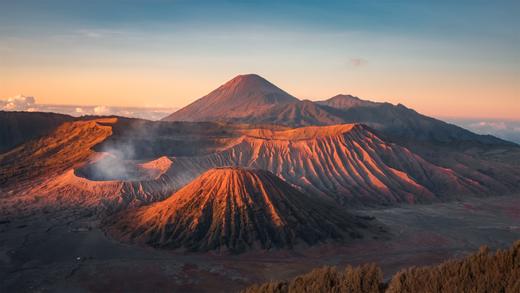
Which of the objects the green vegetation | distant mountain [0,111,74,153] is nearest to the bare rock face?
the green vegetation

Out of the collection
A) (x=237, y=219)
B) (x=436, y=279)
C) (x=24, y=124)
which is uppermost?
(x=24, y=124)

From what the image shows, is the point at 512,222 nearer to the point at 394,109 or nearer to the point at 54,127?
the point at 54,127

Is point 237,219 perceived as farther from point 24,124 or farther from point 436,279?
point 24,124

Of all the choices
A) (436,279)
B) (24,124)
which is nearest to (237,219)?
(436,279)

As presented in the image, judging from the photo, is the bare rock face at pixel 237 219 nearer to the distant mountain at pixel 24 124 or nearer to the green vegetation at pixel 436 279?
the green vegetation at pixel 436 279

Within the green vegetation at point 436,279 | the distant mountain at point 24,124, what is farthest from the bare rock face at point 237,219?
the distant mountain at point 24,124

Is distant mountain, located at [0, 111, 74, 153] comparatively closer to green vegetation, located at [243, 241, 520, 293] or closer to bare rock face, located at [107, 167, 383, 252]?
bare rock face, located at [107, 167, 383, 252]

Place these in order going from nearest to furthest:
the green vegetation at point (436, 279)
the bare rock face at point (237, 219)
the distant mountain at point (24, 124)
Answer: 1. the green vegetation at point (436, 279)
2. the bare rock face at point (237, 219)
3. the distant mountain at point (24, 124)
